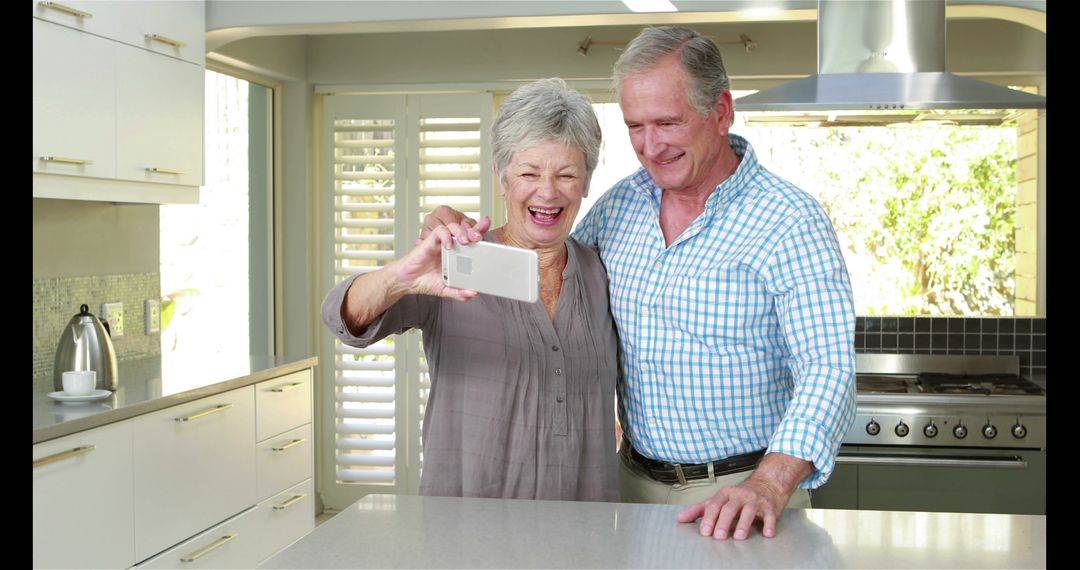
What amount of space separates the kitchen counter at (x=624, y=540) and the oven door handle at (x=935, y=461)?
2268 mm

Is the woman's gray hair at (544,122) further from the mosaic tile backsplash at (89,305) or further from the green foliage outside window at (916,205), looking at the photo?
the green foliage outside window at (916,205)

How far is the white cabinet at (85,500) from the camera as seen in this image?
7.95 feet

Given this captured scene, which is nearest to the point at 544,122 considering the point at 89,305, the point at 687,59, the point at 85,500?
the point at 687,59

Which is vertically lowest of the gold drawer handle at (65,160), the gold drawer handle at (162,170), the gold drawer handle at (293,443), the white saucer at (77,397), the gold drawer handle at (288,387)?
the gold drawer handle at (293,443)

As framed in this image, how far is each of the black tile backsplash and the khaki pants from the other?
106 inches

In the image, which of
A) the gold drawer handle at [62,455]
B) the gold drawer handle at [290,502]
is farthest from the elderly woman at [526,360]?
the gold drawer handle at [290,502]

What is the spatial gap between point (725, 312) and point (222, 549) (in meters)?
2.11

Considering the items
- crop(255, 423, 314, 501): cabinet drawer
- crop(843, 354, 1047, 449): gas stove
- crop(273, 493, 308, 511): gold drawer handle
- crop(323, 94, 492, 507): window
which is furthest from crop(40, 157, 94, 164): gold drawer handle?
crop(843, 354, 1047, 449): gas stove

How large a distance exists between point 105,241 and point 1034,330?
3.77 meters

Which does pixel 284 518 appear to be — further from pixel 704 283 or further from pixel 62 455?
pixel 704 283

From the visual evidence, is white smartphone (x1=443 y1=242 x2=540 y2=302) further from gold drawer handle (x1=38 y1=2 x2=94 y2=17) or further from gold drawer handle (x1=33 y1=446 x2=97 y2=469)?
gold drawer handle (x1=38 y1=2 x2=94 y2=17)

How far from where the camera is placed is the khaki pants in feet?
6.02

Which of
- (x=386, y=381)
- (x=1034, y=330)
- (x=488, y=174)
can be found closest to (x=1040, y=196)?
(x=1034, y=330)
